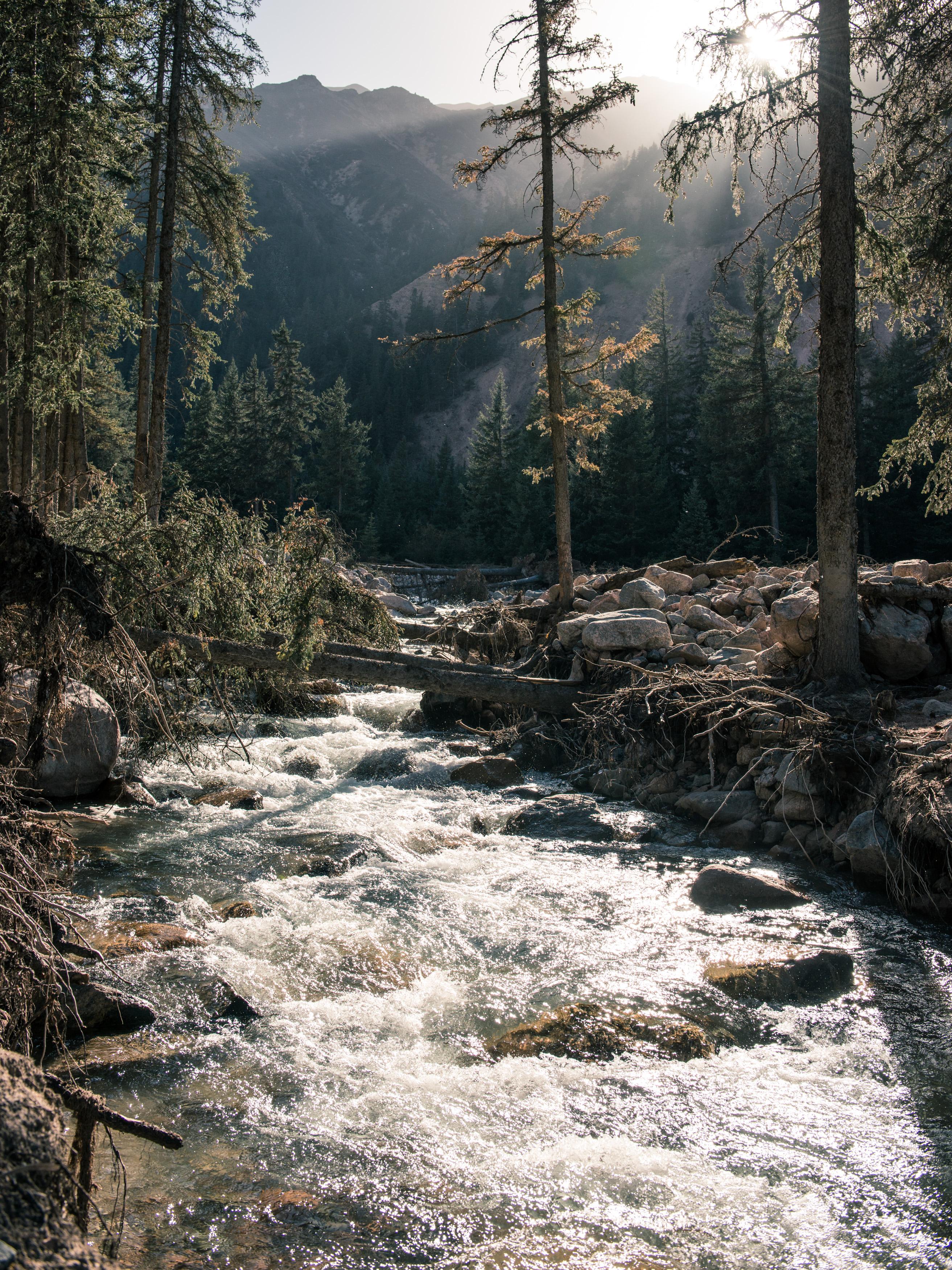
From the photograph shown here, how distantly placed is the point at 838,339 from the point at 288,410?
41.8 m

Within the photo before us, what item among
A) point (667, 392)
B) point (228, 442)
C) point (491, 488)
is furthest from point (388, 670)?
point (667, 392)

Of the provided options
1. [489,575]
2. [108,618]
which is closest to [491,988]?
[108,618]

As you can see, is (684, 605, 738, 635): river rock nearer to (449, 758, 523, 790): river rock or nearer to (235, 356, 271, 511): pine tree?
(449, 758, 523, 790): river rock

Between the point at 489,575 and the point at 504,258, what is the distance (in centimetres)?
2457

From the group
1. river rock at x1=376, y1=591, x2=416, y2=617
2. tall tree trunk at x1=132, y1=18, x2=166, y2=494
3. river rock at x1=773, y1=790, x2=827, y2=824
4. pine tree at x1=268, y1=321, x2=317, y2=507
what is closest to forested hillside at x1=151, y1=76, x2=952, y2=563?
pine tree at x1=268, y1=321, x2=317, y2=507

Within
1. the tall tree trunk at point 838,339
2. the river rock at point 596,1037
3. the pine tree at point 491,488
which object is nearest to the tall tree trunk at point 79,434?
the tall tree trunk at point 838,339

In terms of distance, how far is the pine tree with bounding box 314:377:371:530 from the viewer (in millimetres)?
47781

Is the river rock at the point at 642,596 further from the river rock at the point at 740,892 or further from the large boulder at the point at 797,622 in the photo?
the river rock at the point at 740,892

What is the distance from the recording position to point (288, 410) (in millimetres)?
44969

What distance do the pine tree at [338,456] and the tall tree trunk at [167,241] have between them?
3434 centimetres

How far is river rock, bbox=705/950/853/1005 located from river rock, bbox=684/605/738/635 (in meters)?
5.70

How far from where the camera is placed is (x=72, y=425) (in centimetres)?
1348

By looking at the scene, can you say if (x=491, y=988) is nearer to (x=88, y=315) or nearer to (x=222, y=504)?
(x=222, y=504)

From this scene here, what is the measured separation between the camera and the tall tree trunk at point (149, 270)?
12.8 m
